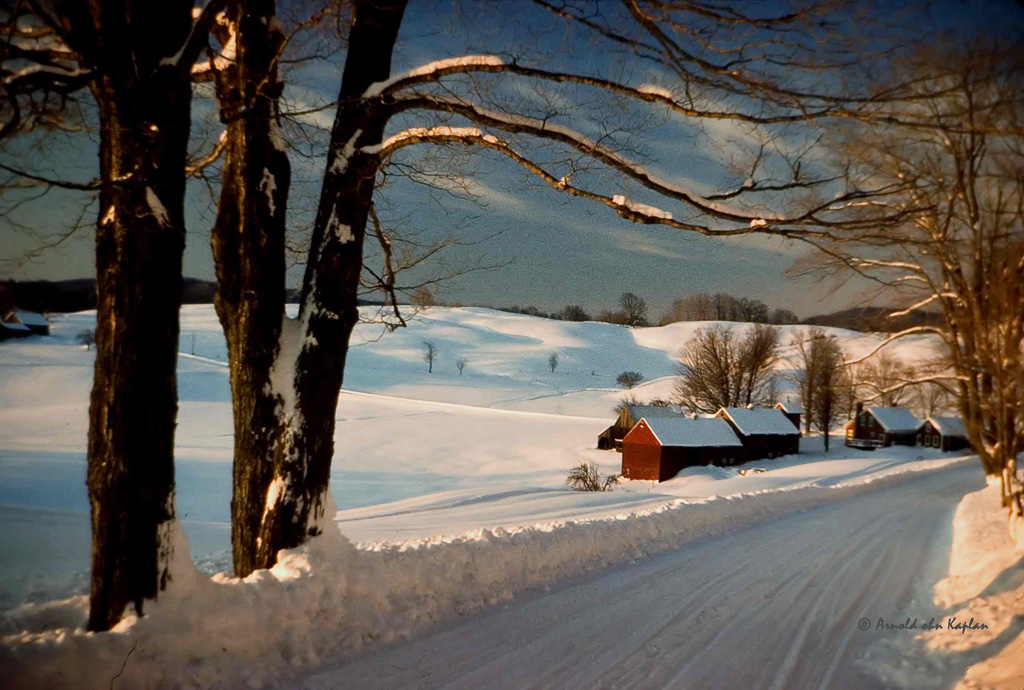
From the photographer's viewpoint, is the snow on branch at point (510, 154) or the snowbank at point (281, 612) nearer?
the snowbank at point (281, 612)

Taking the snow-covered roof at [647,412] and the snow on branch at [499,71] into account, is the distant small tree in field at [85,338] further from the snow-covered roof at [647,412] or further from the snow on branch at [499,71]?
the snow-covered roof at [647,412]

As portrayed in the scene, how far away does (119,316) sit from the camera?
13.5 feet

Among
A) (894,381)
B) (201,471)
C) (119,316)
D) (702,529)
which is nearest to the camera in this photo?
(119,316)

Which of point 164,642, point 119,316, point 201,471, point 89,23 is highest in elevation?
point 89,23

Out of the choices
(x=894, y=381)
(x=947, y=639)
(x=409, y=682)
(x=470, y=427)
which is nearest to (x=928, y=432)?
(x=470, y=427)

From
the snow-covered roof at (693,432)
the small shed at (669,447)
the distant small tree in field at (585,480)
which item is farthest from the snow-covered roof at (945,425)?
the distant small tree in field at (585,480)

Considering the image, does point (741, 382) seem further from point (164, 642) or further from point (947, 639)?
point (164, 642)

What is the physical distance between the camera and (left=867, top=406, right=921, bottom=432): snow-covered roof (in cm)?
5431

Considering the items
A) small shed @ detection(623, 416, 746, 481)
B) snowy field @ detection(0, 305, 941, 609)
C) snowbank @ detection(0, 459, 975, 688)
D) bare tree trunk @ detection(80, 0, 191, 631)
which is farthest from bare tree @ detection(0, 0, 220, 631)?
small shed @ detection(623, 416, 746, 481)

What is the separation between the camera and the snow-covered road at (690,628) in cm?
434

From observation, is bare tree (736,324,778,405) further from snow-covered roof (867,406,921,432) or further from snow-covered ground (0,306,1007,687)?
snow-covered ground (0,306,1007,687)

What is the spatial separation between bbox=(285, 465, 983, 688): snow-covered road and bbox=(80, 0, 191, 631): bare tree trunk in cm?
134

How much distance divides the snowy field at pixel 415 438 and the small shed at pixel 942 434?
372 cm

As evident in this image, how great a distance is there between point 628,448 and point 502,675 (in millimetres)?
35218
